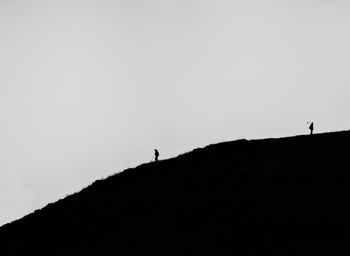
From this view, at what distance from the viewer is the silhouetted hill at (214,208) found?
28938mm

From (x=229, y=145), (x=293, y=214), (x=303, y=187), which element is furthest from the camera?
(x=229, y=145)

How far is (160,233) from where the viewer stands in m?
31.1

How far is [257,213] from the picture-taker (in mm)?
31453

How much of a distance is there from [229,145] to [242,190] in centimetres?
640

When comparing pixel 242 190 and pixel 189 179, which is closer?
pixel 242 190

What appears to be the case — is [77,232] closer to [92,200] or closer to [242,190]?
[92,200]

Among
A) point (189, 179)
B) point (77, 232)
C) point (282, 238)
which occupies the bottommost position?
point (282, 238)

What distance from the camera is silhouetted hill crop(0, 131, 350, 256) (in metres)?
28.9

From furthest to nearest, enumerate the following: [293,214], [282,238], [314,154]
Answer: [314,154] → [293,214] → [282,238]

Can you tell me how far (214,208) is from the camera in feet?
108

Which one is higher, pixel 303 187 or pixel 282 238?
pixel 303 187

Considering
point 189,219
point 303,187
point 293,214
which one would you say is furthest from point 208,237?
point 303,187

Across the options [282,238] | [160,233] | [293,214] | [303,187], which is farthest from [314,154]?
[160,233]

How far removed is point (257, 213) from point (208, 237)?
383 centimetres
